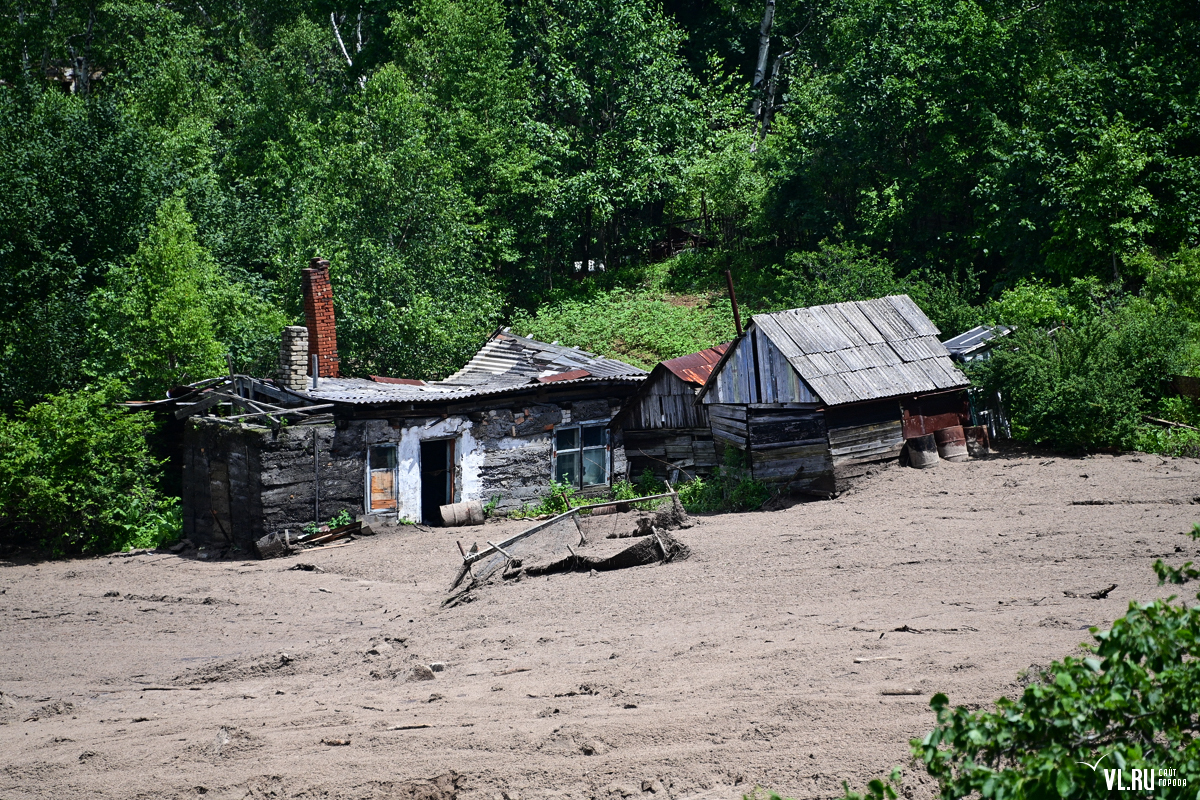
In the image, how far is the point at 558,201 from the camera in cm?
3394

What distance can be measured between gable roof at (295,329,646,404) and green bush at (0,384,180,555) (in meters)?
3.82

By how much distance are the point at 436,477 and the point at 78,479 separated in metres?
6.77

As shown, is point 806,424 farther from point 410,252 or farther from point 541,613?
point 410,252

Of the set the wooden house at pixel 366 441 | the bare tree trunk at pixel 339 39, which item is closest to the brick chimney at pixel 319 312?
the wooden house at pixel 366 441

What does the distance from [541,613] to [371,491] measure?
312 inches

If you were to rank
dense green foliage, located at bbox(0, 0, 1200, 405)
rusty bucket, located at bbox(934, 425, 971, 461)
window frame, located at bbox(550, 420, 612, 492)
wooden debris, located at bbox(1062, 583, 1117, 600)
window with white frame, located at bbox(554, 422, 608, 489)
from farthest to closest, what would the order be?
1. dense green foliage, located at bbox(0, 0, 1200, 405)
2. window with white frame, located at bbox(554, 422, 608, 489)
3. window frame, located at bbox(550, 420, 612, 492)
4. rusty bucket, located at bbox(934, 425, 971, 461)
5. wooden debris, located at bbox(1062, 583, 1117, 600)

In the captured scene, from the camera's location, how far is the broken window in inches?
752

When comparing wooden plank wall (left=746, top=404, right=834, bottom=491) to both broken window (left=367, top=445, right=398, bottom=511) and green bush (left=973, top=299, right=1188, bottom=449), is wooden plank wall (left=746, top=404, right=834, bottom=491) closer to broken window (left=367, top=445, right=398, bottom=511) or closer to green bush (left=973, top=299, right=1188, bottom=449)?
green bush (left=973, top=299, right=1188, bottom=449)

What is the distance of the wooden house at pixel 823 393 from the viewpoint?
58.4 ft

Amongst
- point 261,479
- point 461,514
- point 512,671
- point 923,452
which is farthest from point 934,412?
point 261,479

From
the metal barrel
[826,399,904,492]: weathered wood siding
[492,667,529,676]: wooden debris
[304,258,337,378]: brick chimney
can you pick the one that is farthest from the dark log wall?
[492,667,529,676]: wooden debris

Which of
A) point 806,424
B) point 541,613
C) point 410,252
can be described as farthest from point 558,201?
point 541,613

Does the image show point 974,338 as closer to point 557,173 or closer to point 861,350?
point 861,350

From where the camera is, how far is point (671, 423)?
21.0 m
